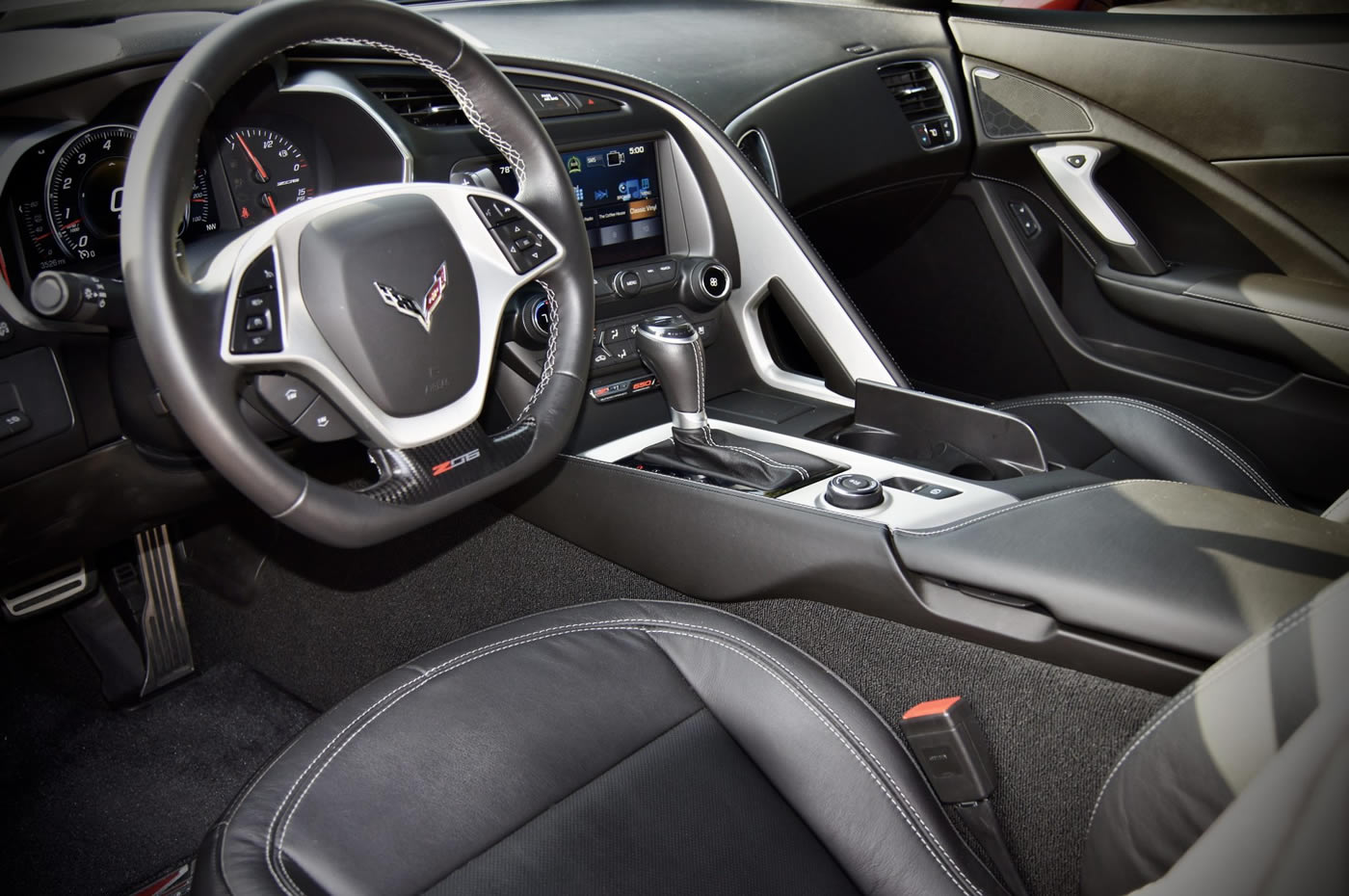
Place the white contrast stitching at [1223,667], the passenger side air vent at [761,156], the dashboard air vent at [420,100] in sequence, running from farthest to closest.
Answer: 1. the passenger side air vent at [761,156]
2. the dashboard air vent at [420,100]
3. the white contrast stitching at [1223,667]

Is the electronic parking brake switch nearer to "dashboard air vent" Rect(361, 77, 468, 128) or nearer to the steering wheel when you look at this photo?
the steering wheel

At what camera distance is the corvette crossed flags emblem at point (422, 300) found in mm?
1055

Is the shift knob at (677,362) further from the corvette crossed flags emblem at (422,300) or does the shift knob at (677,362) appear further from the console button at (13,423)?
the console button at (13,423)

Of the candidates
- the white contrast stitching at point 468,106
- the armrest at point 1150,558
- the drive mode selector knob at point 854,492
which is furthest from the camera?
the drive mode selector knob at point 854,492

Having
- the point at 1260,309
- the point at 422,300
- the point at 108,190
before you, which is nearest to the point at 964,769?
the point at 422,300

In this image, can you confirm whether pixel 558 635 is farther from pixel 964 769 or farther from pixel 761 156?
pixel 761 156

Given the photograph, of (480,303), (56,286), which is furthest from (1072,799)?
(56,286)

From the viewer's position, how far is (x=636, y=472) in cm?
142

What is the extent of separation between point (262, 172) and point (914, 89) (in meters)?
1.43

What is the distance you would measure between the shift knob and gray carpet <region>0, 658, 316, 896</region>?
3.03ft

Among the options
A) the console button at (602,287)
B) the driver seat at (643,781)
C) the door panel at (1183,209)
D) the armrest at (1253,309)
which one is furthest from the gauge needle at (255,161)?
the armrest at (1253,309)

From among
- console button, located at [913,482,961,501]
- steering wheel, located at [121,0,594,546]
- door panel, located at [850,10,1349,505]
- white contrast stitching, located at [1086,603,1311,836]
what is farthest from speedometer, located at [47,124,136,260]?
door panel, located at [850,10,1349,505]

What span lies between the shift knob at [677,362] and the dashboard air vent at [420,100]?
39cm

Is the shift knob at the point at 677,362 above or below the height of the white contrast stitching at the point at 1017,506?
above
